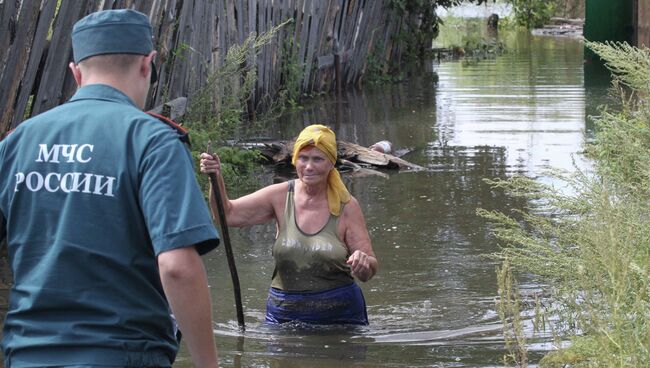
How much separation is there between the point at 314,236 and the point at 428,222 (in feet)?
9.58

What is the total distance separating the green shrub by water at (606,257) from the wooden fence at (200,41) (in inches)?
147

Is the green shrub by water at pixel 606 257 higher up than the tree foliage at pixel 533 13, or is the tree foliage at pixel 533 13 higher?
the tree foliage at pixel 533 13

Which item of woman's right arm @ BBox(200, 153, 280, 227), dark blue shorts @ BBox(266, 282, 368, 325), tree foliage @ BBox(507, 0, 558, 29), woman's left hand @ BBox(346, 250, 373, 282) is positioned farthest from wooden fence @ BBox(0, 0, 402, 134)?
tree foliage @ BBox(507, 0, 558, 29)

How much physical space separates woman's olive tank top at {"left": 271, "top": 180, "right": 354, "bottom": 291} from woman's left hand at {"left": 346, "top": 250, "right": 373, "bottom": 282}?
1.00 ft

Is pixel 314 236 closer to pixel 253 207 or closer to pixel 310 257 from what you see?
pixel 310 257

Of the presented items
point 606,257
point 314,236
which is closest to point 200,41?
point 314,236

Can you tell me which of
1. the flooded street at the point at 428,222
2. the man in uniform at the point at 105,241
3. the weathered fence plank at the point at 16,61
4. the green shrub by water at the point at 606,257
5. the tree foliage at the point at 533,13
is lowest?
the flooded street at the point at 428,222

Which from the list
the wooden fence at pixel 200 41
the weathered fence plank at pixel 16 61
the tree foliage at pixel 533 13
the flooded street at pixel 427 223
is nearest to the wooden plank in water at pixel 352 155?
the flooded street at pixel 427 223

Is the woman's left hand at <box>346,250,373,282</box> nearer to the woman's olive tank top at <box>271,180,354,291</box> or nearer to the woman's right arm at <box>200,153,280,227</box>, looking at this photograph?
the woman's olive tank top at <box>271,180,354,291</box>

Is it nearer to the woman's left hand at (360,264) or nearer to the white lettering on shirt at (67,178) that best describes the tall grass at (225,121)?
the woman's left hand at (360,264)

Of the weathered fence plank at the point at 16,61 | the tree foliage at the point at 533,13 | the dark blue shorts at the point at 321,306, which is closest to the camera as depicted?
the dark blue shorts at the point at 321,306

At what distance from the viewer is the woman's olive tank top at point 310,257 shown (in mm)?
6344

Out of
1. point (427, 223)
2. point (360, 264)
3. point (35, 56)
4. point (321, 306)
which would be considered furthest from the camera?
point (427, 223)

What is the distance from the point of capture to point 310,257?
634 cm
